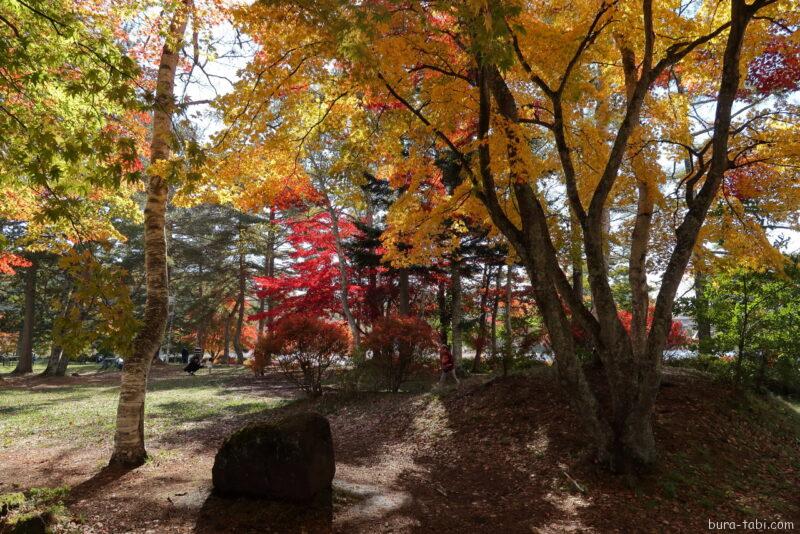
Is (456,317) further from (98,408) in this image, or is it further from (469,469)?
(98,408)

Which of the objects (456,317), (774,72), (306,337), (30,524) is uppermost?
(774,72)

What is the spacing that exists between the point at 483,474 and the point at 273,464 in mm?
3081

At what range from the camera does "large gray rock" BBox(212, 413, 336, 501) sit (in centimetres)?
434

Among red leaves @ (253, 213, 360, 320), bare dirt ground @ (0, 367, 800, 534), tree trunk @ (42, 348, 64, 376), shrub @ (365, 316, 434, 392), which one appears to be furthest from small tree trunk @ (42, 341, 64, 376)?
shrub @ (365, 316, 434, 392)

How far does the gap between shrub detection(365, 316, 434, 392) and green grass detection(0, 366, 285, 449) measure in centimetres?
310

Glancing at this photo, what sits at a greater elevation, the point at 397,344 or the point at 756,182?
the point at 756,182

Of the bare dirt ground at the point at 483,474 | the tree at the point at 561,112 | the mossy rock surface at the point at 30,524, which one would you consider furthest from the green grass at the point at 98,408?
the tree at the point at 561,112

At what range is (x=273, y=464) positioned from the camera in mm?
4344

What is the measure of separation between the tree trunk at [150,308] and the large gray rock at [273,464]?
192cm

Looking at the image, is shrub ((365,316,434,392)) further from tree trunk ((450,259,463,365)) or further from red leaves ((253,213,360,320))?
red leaves ((253,213,360,320))

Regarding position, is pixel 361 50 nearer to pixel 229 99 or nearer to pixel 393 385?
pixel 229 99

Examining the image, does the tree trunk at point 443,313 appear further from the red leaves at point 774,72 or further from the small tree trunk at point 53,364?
the small tree trunk at point 53,364

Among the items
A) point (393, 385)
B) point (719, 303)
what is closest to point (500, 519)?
point (719, 303)

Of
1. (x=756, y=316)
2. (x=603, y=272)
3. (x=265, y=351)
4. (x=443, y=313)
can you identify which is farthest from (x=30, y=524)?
(x=443, y=313)
